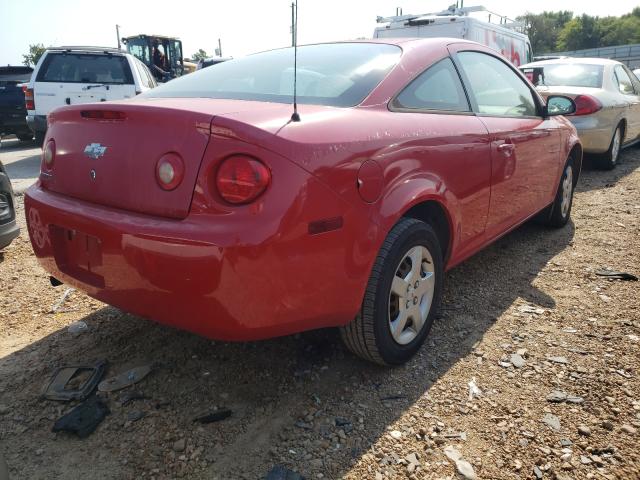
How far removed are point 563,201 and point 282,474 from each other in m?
3.76

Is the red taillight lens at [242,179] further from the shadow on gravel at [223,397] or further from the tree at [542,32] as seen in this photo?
the tree at [542,32]

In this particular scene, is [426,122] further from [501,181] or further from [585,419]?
[585,419]

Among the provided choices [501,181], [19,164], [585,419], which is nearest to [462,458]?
[585,419]

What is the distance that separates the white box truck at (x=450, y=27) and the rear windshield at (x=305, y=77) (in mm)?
9751

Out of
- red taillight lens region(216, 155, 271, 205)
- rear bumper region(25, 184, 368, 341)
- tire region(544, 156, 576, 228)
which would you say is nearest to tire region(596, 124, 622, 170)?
tire region(544, 156, 576, 228)

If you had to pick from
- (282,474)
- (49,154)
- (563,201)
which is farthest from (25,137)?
(282,474)

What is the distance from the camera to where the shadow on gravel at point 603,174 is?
648 centimetres

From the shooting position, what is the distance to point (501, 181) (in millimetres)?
3205

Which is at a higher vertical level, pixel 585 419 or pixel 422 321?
pixel 422 321

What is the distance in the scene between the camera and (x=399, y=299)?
2.43 meters

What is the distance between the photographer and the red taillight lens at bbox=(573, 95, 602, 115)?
661 cm

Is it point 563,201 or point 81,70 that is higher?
point 81,70

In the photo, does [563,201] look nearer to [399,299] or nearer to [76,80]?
[399,299]

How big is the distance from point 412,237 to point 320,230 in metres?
0.63
